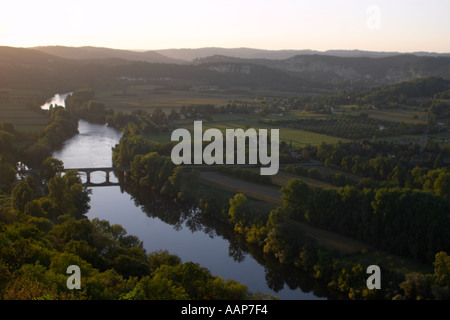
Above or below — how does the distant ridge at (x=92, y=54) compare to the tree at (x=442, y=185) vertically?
above

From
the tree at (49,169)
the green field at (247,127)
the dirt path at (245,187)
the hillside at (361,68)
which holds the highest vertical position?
the hillside at (361,68)

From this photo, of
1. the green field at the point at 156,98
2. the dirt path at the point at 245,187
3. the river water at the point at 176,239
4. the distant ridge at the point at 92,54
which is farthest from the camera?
the distant ridge at the point at 92,54

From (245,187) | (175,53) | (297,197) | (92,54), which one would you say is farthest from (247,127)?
(175,53)

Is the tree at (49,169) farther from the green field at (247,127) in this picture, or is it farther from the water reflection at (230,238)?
the green field at (247,127)

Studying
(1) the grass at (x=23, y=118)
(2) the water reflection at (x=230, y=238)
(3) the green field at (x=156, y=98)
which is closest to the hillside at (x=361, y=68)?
(3) the green field at (x=156, y=98)

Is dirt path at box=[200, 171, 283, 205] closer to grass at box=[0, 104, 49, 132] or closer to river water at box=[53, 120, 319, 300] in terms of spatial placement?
river water at box=[53, 120, 319, 300]

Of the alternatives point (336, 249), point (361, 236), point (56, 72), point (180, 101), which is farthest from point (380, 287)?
point (56, 72)

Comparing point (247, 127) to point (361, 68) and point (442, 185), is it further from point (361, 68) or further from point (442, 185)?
Result: point (361, 68)

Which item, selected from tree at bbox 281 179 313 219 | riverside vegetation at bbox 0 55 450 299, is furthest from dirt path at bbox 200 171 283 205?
tree at bbox 281 179 313 219
